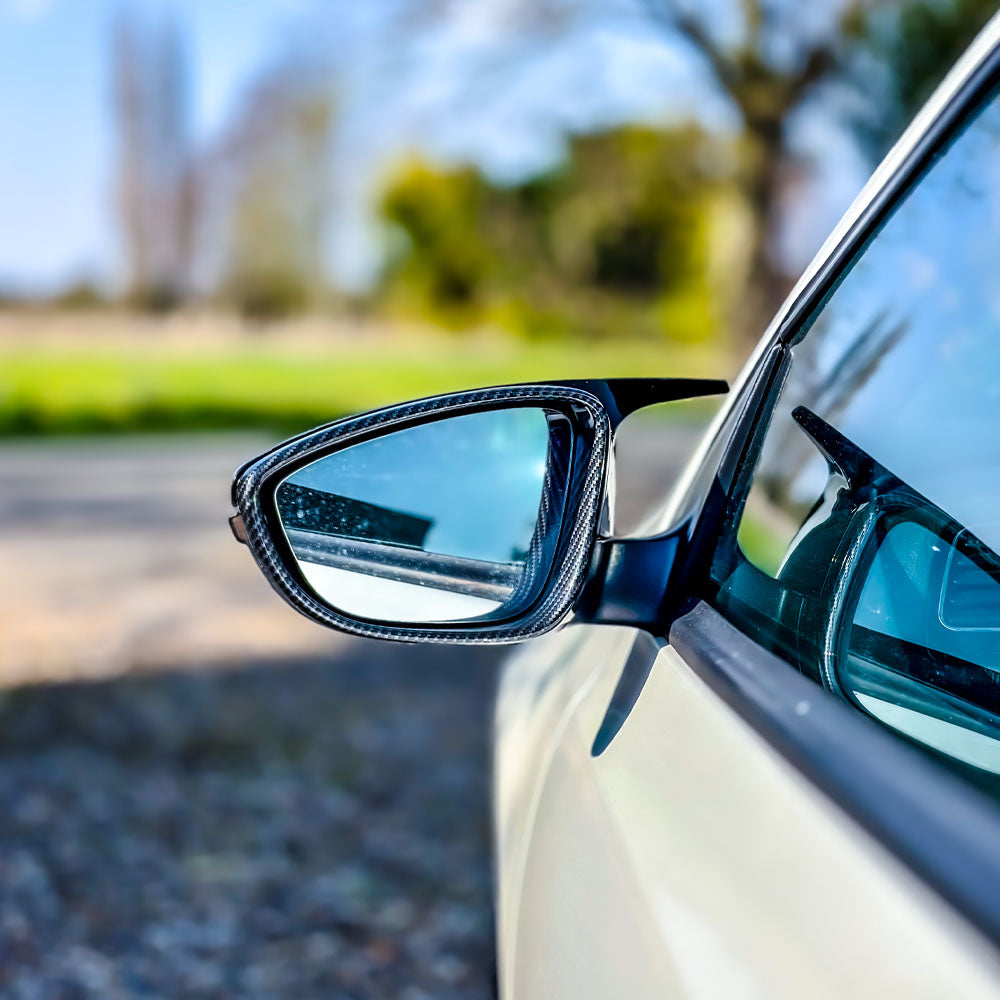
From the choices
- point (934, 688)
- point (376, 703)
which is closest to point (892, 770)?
point (934, 688)

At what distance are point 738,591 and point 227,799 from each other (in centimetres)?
341

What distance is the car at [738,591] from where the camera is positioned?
863mm

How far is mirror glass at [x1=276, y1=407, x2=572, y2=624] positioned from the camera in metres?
1.37

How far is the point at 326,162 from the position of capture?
86.6 ft

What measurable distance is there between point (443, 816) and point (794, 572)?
3215 millimetres

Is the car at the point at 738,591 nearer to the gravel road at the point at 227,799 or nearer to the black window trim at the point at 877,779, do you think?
the black window trim at the point at 877,779

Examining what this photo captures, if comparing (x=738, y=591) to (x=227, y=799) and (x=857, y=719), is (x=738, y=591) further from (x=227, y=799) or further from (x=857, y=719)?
(x=227, y=799)

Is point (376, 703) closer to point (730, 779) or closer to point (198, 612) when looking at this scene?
point (198, 612)

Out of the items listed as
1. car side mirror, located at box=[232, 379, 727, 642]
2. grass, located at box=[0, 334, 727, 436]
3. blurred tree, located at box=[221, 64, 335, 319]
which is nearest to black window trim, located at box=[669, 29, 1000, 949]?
car side mirror, located at box=[232, 379, 727, 642]

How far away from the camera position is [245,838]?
4023 mm

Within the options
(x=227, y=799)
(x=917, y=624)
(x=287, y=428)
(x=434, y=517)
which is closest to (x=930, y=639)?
(x=917, y=624)

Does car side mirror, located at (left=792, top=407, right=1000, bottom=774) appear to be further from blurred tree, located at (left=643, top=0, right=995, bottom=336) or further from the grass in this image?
the grass

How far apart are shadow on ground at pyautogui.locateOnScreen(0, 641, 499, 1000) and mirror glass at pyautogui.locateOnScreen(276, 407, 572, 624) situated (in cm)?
184

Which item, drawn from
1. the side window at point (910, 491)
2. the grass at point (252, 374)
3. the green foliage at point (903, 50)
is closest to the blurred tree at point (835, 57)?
the green foliage at point (903, 50)
